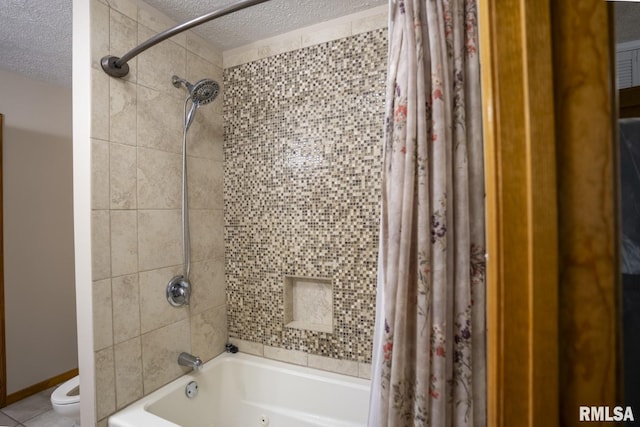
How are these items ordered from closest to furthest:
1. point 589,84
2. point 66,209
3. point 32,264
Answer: point 589,84 < point 32,264 < point 66,209

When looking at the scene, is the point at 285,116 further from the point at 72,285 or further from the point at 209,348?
the point at 72,285

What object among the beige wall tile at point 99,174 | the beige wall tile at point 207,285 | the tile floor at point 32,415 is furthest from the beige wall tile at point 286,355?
the tile floor at point 32,415

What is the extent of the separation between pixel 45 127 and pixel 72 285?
144cm

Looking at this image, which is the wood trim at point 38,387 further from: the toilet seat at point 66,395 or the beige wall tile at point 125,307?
the beige wall tile at point 125,307

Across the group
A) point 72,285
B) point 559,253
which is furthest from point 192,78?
point 72,285

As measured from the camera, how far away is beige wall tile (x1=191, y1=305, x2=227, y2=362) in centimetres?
162

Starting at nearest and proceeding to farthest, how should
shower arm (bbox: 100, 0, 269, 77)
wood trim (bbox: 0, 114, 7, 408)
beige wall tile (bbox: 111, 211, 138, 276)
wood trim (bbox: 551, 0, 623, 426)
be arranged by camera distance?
wood trim (bbox: 551, 0, 623, 426), shower arm (bbox: 100, 0, 269, 77), beige wall tile (bbox: 111, 211, 138, 276), wood trim (bbox: 0, 114, 7, 408)

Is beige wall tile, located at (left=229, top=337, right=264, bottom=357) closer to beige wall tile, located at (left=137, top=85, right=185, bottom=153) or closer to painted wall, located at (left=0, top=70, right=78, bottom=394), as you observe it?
beige wall tile, located at (left=137, top=85, right=185, bottom=153)

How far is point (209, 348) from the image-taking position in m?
1.70

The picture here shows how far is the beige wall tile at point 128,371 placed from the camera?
1.23m

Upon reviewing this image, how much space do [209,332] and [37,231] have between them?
6.41 ft

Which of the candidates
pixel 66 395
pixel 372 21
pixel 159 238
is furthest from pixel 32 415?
pixel 372 21

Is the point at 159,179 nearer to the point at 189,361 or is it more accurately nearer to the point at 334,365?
the point at 189,361

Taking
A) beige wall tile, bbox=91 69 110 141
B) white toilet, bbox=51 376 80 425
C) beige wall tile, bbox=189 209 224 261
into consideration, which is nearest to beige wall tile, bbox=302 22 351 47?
beige wall tile, bbox=91 69 110 141
